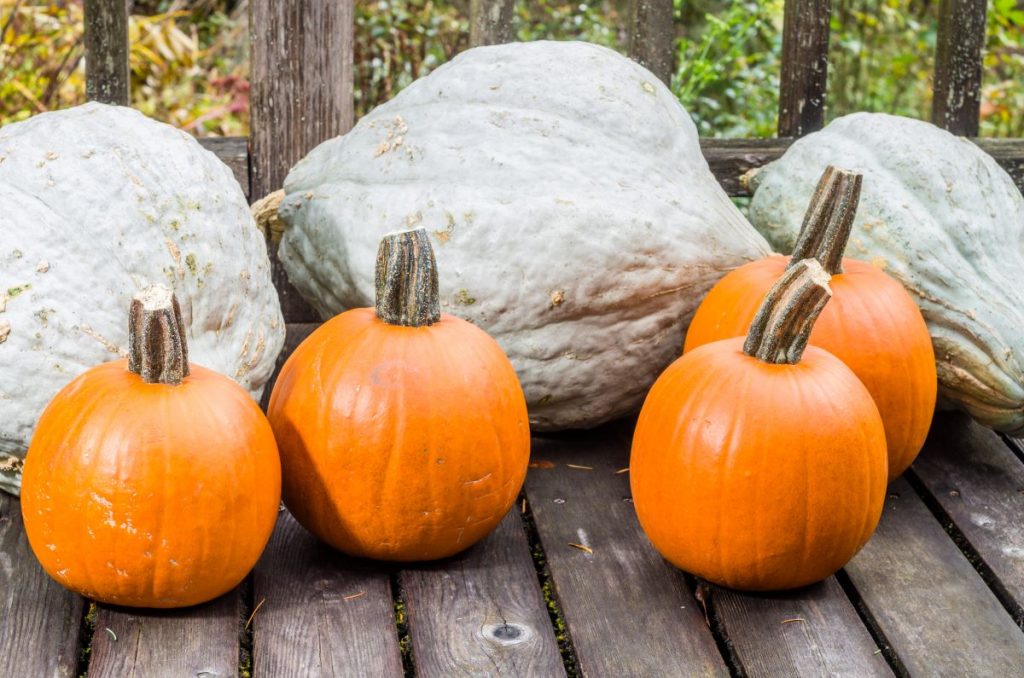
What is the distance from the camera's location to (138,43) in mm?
5098

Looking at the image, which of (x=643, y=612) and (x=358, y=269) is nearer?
(x=643, y=612)

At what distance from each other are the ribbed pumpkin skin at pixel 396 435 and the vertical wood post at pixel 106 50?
134cm

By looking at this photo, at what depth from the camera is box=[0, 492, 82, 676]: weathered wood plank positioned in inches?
76.4

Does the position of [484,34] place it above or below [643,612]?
above

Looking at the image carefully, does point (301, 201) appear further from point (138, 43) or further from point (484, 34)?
point (138, 43)

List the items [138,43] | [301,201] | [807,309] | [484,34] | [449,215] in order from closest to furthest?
[807,309]
[449,215]
[301,201]
[484,34]
[138,43]

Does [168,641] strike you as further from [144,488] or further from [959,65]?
[959,65]

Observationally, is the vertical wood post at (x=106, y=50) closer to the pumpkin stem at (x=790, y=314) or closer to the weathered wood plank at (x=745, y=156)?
the weathered wood plank at (x=745, y=156)

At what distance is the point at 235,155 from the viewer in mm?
3248

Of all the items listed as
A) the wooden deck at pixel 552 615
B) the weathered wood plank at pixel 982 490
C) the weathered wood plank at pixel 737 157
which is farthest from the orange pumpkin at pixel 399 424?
the weathered wood plank at pixel 737 157

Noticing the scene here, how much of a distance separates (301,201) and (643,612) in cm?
131

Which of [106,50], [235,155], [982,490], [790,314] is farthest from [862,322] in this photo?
[106,50]

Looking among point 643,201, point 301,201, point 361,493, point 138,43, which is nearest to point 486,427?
point 361,493

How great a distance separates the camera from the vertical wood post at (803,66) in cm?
332
